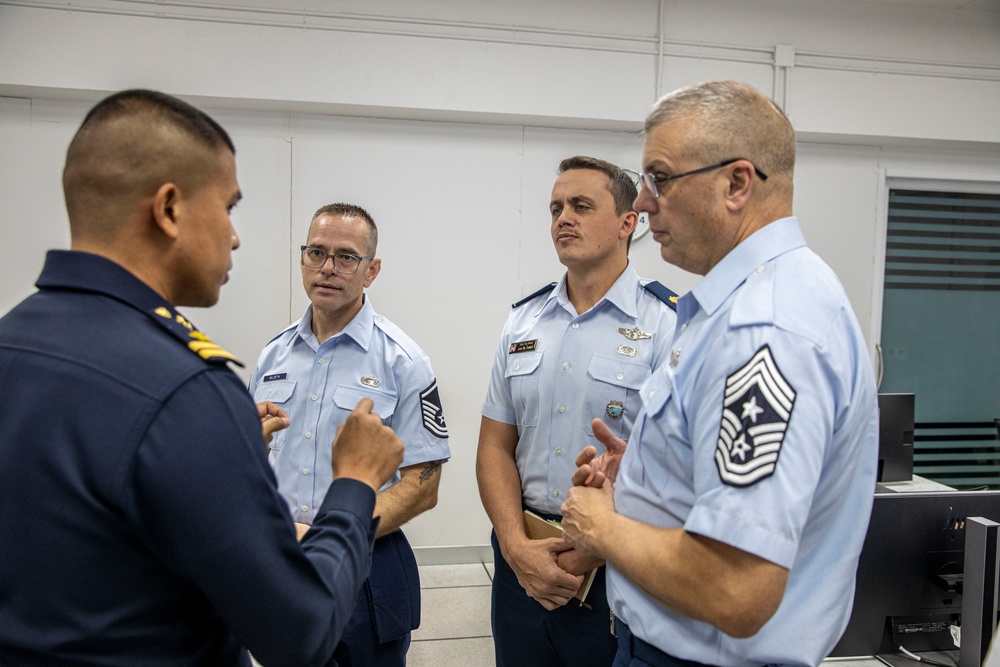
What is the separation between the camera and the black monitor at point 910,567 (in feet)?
5.80

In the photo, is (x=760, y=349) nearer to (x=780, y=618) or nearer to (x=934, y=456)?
Answer: (x=780, y=618)

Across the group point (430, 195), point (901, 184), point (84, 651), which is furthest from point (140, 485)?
point (901, 184)

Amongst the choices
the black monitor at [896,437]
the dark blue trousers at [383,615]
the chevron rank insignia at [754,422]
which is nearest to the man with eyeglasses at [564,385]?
the dark blue trousers at [383,615]

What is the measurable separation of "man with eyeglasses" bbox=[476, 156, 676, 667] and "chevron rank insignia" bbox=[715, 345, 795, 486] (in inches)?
32.4

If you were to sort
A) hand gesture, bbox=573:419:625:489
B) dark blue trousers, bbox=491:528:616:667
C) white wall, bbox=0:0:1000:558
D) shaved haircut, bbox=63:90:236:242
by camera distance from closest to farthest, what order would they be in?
shaved haircut, bbox=63:90:236:242 < hand gesture, bbox=573:419:625:489 < dark blue trousers, bbox=491:528:616:667 < white wall, bbox=0:0:1000:558

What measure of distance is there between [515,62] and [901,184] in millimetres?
2689

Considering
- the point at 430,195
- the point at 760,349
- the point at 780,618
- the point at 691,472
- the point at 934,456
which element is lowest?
the point at 934,456

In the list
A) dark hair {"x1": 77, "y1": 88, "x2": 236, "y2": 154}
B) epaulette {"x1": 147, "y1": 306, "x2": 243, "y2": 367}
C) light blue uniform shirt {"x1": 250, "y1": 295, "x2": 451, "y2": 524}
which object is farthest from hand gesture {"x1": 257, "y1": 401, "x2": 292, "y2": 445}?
dark hair {"x1": 77, "y1": 88, "x2": 236, "y2": 154}

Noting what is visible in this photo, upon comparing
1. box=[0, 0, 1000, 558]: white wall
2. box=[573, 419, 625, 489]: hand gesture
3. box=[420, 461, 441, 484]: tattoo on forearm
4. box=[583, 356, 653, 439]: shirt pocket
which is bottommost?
box=[420, 461, 441, 484]: tattoo on forearm

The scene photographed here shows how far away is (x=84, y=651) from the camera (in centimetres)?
83

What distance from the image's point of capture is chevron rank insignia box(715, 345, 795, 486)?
3.10 ft

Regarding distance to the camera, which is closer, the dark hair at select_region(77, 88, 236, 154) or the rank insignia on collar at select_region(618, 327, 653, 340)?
the dark hair at select_region(77, 88, 236, 154)

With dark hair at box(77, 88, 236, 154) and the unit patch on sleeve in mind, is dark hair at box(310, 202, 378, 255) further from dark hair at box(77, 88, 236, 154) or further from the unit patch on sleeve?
dark hair at box(77, 88, 236, 154)

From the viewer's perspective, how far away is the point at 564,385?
192 centimetres
